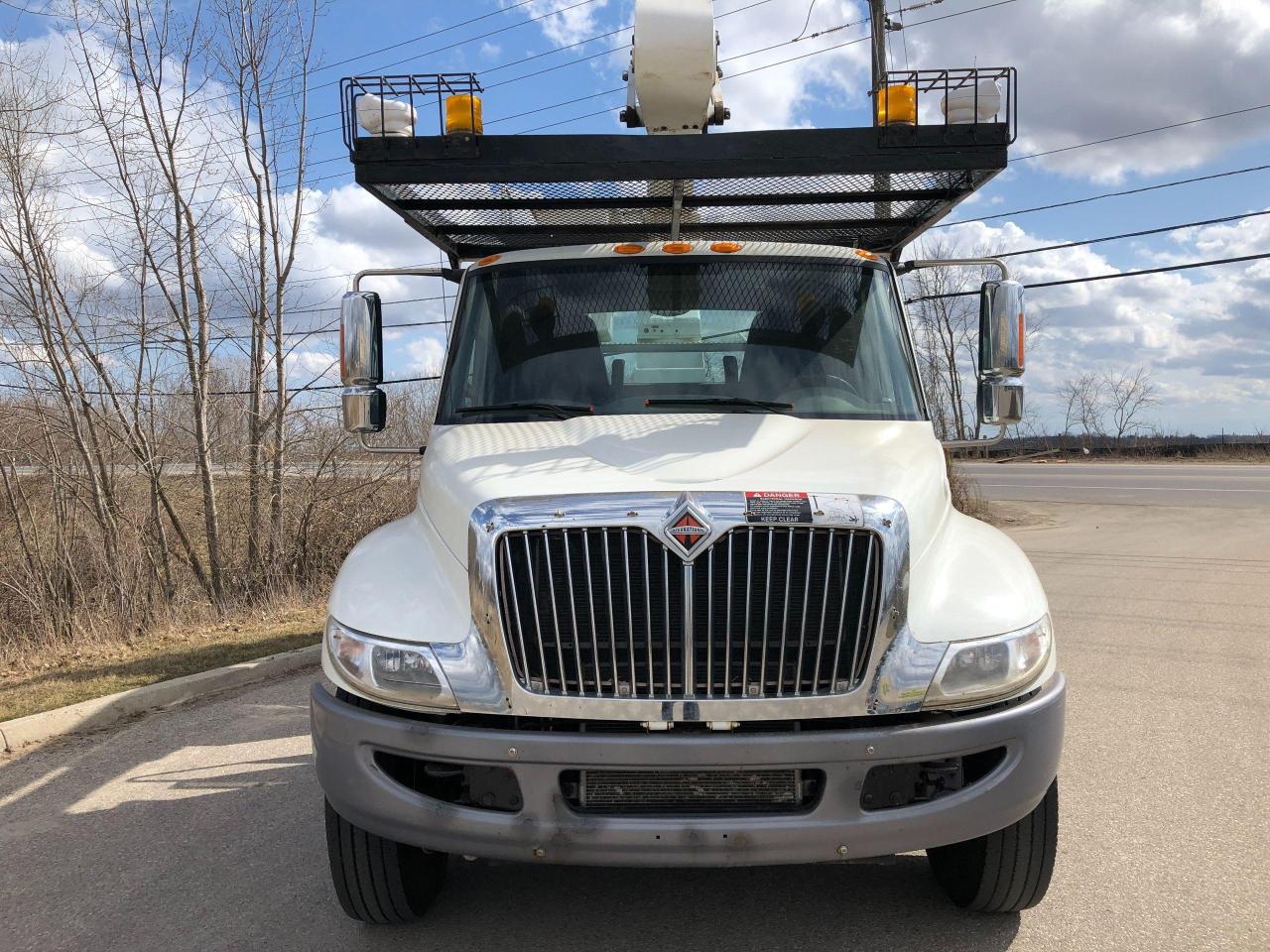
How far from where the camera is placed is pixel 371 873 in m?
3.23

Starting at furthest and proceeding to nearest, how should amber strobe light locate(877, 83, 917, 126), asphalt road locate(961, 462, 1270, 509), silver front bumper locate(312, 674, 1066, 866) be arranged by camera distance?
asphalt road locate(961, 462, 1270, 509), amber strobe light locate(877, 83, 917, 126), silver front bumper locate(312, 674, 1066, 866)

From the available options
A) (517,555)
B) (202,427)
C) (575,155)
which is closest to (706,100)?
(575,155)

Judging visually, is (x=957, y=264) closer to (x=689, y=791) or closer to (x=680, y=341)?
(x=680, y=341)

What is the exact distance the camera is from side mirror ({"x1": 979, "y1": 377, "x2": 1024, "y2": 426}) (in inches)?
167

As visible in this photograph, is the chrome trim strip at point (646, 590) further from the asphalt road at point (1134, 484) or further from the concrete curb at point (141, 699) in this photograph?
the asphalt road at point (1134, 484)

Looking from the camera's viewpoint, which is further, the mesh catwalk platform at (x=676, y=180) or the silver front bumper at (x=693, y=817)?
the mesh catwalk platform at (x=676, y=180)

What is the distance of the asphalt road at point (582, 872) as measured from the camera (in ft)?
10.9

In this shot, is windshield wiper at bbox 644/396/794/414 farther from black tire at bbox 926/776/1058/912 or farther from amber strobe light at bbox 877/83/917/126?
black tire at bbox 926/776/1058/912

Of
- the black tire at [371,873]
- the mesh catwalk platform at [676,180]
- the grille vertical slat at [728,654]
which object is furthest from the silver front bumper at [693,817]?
the mesh catwalk platform at [676,180]

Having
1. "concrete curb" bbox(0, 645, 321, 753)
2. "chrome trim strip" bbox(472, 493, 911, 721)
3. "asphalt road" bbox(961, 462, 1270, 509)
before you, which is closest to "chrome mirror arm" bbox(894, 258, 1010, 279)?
"chrome trim strip" bbox(472, 493, 911, 721)

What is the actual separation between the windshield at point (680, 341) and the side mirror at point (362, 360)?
1.41 feet

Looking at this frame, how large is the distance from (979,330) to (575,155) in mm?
1866

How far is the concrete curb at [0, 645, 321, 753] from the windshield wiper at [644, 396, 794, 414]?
4.30 metres

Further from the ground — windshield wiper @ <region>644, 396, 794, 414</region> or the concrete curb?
windshield wiper @ <region>644, 396, 794, 414</region>
